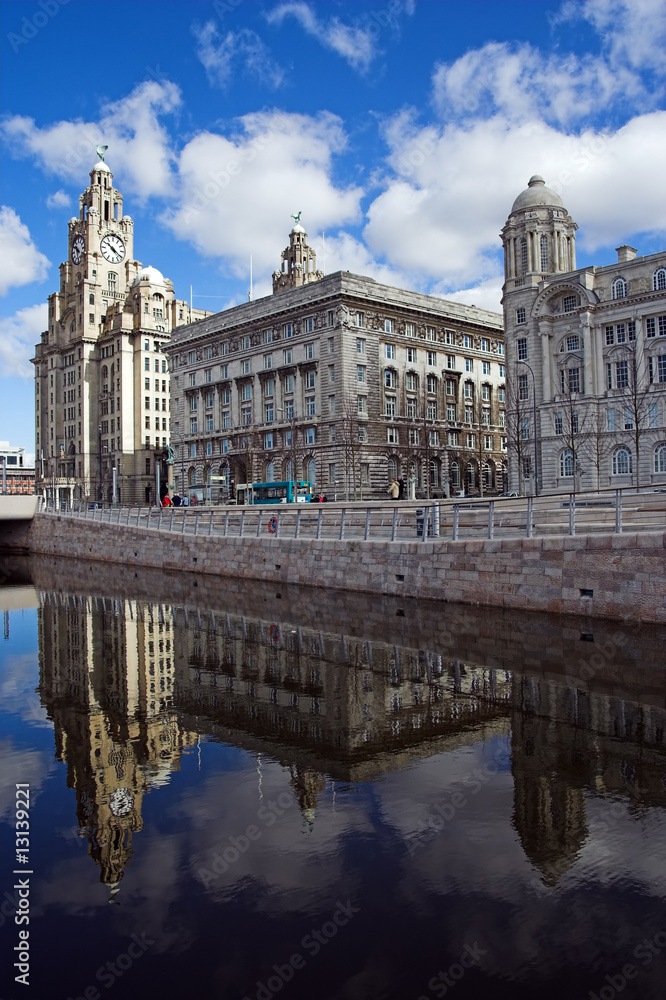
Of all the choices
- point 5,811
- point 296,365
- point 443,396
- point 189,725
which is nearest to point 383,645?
point 189,725

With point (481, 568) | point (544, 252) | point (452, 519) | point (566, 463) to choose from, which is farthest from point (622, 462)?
point (481, 568)

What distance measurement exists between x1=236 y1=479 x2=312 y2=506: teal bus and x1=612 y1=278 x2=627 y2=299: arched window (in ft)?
98.7

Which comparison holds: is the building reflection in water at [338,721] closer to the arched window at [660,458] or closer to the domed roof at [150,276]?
the arched window at [660,458]

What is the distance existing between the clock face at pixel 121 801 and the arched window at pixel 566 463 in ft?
184

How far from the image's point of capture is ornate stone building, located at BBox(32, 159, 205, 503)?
106 metres

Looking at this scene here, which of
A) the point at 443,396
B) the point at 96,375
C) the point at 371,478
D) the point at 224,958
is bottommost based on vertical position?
the point at 224,958

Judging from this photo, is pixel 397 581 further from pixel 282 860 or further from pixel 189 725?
pixel 282 860

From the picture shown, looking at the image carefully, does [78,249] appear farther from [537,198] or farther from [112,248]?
[537,198]

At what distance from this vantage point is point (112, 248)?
4500 inches

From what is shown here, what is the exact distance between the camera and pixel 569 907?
6.25m

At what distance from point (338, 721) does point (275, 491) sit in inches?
2454

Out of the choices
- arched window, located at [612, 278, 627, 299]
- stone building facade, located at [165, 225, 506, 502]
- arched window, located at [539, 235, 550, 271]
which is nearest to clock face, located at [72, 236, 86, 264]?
stone building facade, located at [165, 225, 506, 502]

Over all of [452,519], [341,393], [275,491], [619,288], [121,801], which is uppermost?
[619,288]

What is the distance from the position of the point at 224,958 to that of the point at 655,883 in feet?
12.1
